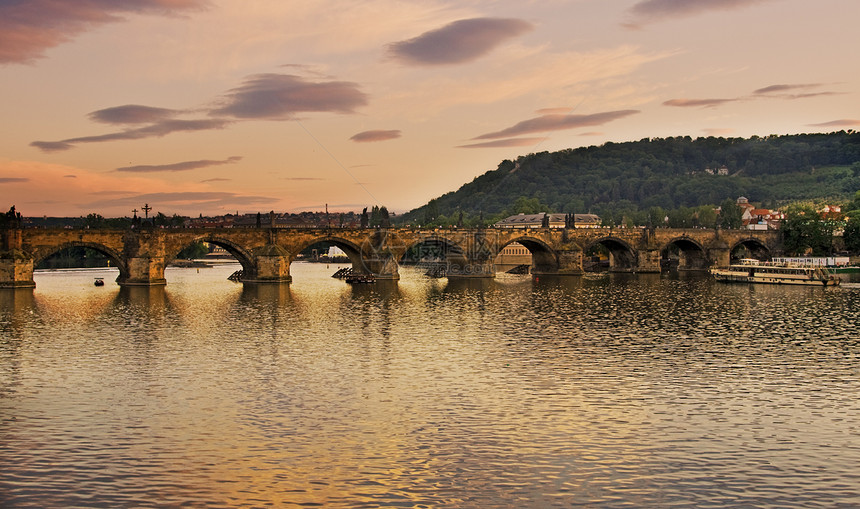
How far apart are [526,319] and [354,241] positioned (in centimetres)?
5003

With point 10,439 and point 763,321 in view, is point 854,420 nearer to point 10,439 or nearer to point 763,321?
point 10,439

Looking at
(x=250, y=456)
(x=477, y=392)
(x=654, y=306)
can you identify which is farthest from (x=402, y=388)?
(x=654, y=306)

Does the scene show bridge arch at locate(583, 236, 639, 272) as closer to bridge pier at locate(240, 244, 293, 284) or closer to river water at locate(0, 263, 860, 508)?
bridge pier at locate(240, 244, 293, 284)

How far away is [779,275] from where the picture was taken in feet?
329

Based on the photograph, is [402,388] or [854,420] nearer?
[854,420]

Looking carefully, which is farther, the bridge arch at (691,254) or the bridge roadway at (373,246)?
the bridge arch at (691,254)

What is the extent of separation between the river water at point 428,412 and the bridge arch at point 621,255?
7349cm

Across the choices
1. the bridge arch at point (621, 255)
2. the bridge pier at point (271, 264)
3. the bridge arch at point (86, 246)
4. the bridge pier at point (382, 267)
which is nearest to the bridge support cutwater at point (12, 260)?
the bridge arch at point (86, 246)

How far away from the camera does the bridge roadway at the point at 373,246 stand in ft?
267

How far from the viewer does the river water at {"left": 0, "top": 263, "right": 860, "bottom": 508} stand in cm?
1921

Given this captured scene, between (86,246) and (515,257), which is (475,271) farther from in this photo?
(515,257)

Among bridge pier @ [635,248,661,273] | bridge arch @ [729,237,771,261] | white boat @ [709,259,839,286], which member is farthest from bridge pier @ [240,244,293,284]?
bridge arch @ [729,237,771,261]

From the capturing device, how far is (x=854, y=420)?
84.0 feet

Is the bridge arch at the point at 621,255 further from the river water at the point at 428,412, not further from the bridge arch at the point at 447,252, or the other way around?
the river water at the point at 428,412
